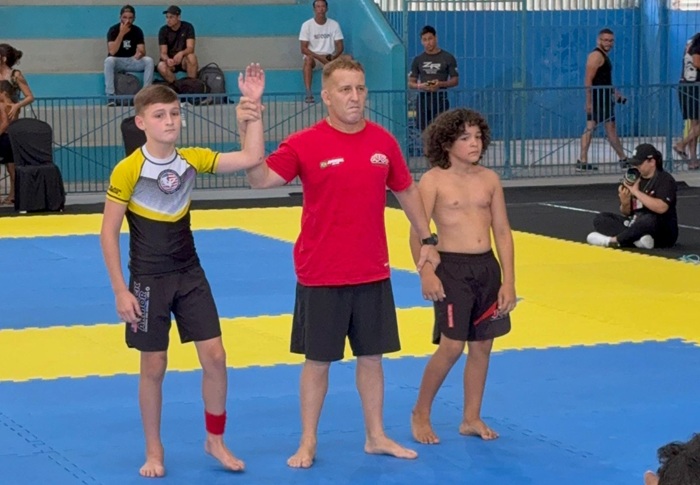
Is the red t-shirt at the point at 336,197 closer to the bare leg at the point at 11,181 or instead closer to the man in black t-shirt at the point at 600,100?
the bare leg at the point at 11,181

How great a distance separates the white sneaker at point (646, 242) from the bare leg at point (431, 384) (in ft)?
23.3

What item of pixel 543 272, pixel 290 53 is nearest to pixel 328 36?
pixel 290 53

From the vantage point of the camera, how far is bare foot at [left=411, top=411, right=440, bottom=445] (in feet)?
22.0

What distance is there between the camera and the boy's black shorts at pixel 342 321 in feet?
20.9

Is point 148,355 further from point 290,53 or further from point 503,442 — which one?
point 290,53

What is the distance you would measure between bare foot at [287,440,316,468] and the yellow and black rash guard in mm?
1019

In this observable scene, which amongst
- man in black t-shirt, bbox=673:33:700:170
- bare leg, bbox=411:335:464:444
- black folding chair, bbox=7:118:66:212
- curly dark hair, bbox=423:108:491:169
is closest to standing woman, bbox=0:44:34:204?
black folding chair, bbox=7:118:66:212

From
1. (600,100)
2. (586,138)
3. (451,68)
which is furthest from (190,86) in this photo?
(600,100)

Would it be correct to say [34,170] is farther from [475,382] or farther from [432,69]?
[475,382]

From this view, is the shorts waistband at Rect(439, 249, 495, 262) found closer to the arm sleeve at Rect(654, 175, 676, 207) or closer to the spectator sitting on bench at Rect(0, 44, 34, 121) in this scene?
the arm sleeve at Rect(654, 175, 676, 207)

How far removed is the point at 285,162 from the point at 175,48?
17.0m

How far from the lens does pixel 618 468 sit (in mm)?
6211

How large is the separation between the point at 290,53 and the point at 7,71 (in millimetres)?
7165

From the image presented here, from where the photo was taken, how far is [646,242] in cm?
1348
